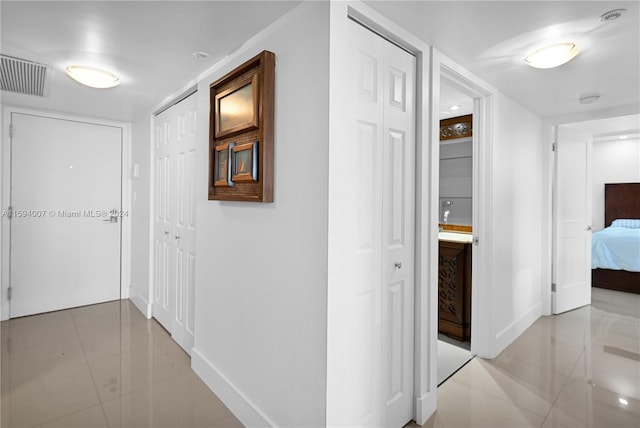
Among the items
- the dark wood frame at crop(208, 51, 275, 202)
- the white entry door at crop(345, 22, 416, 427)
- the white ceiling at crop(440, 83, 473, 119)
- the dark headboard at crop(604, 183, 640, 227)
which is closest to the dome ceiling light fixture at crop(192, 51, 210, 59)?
the dark wood frame at crop(208, 51, 275, 202)

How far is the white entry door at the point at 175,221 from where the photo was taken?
9.21ft

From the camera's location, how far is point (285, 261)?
1.70 metres

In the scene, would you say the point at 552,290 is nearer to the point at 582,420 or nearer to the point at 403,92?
the point at 582,420

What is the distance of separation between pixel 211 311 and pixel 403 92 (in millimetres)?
1853

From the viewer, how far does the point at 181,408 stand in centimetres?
212

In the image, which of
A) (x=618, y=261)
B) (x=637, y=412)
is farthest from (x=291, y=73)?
(x=618, y=261)

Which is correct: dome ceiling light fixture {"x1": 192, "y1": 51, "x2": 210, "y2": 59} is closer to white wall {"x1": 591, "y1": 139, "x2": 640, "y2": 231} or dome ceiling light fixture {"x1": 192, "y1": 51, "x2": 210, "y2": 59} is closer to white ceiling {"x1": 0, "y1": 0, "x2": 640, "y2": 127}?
white ceiling {"x1": 0, "y1": 0, "x2": 640, "y2": 127}

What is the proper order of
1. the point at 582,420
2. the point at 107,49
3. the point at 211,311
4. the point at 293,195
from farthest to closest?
1. the point at 211,311
2. the point at 107,49
3. the point at 582,420
4. the point at 293,195

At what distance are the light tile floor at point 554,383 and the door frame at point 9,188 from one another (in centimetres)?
380

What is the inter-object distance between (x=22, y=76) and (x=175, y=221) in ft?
5.11

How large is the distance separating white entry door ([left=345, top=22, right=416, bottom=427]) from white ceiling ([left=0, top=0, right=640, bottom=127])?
1.01 feet

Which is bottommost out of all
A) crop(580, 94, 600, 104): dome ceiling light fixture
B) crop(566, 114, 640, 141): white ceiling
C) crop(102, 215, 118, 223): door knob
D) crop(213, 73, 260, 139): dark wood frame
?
crop(102, 215, 118, 223): door knob

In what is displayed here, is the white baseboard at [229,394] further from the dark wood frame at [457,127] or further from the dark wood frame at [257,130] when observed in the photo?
the dark wood frame at [457,127]

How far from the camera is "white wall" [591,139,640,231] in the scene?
6191mm
